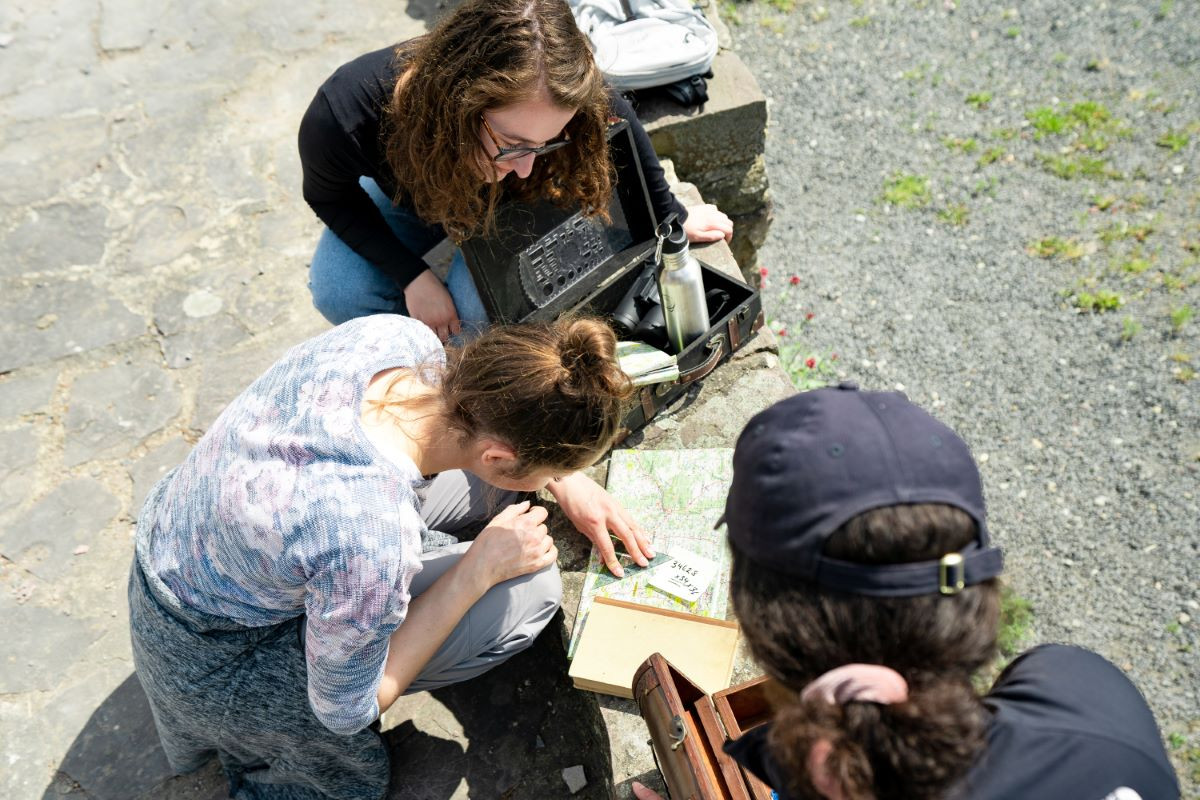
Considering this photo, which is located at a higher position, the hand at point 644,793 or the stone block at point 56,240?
the stone block at point 56,240

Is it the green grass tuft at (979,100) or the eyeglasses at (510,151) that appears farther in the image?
the green grass tuft at (979,100)

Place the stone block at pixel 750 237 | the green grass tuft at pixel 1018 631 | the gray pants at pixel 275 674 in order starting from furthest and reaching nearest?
the stone block at pixel 750 237
the green grass tuft at pixel 1018 631
the gray pants at pixel 275 674

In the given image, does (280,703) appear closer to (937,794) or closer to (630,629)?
(630,629)

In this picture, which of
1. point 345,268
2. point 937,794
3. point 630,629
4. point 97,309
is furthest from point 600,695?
point 97,309

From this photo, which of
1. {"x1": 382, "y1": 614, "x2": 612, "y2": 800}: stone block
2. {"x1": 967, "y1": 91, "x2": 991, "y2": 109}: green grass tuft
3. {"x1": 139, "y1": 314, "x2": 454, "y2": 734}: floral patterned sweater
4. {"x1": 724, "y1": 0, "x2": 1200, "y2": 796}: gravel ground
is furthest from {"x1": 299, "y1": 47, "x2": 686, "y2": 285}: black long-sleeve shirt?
{"x1": 967, "y1": 91, "x2": 991, "y2": 109}: green grass tuft

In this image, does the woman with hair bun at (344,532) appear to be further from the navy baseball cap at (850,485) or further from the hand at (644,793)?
the navy baseball cap at (850,485)

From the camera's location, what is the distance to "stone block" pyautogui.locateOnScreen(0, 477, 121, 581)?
2713 mm

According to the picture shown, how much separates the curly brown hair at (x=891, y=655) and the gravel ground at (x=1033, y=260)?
1.75 metres

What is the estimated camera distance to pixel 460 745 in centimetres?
228

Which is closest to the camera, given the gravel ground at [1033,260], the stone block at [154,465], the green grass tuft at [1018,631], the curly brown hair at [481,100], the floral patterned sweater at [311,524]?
the floral patterned sweater at [311,524]

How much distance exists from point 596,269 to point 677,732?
1.46 metres

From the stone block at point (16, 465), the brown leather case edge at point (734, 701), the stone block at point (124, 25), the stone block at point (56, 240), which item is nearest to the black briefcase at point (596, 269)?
the brown leather case edge at point (734, 701)

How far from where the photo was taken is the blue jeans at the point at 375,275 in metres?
2.64

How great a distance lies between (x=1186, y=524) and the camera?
271cm
